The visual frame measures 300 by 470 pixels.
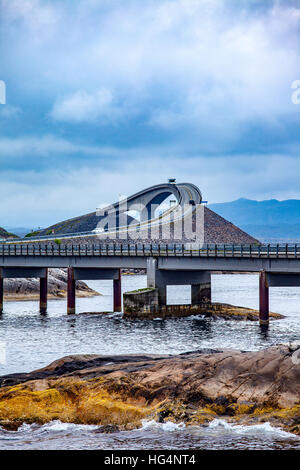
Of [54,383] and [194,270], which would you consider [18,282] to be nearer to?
[194,270]

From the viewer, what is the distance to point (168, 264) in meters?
83.1

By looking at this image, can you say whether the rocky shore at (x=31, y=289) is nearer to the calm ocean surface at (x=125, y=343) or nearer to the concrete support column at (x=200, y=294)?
the calm ocean surface at (x=125, y=343)

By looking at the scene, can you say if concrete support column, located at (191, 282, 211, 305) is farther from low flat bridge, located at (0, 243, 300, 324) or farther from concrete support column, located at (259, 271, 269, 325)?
concrete support column, located at (259, 271, 269, 325)

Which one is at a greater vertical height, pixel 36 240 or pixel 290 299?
pixel 36 240

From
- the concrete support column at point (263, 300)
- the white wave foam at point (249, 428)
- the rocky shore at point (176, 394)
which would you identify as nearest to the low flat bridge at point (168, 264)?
the concrete support column at point (263, 300)

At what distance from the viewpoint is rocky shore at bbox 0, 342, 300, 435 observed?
96.1ft

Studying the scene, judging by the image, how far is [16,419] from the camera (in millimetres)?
30922

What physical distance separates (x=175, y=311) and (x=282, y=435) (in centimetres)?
5491

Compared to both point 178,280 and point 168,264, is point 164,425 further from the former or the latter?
point 178,280

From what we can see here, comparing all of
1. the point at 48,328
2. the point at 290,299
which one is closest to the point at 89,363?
the point at 48,328

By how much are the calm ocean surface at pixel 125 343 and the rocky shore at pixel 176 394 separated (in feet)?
2.61

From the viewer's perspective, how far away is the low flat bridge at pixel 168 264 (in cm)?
7450

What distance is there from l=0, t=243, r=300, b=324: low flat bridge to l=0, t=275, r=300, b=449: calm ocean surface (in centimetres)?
494

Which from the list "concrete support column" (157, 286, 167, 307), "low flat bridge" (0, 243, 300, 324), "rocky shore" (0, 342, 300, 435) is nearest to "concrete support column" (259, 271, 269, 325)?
"low flat bridge" (0, 243, 300, 324)
